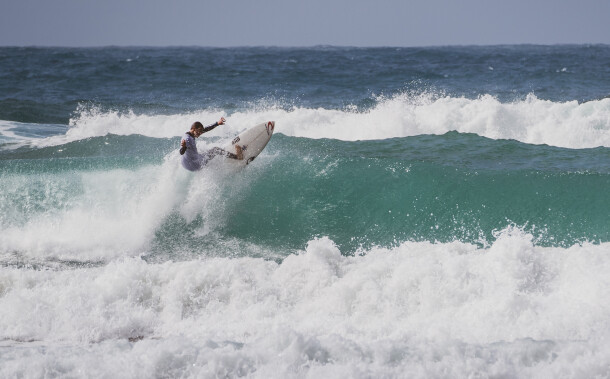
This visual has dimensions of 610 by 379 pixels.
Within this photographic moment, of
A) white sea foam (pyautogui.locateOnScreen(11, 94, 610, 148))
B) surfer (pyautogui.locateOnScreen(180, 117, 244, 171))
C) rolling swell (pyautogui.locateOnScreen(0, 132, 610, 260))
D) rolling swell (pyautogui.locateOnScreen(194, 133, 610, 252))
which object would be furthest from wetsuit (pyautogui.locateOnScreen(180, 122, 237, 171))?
white sea foam (pyautogui.locateOnScreen(11, 94, 610, 148))

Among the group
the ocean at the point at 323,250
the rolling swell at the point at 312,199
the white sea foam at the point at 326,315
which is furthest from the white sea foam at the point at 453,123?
the white sea foam at the point at 326,315

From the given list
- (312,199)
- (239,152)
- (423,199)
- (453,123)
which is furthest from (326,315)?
(453,123)

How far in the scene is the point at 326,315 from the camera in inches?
279

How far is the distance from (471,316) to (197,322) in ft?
9.43

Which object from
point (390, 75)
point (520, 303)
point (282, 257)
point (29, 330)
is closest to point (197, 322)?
point (29, 330)

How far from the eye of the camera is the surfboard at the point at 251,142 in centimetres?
1111

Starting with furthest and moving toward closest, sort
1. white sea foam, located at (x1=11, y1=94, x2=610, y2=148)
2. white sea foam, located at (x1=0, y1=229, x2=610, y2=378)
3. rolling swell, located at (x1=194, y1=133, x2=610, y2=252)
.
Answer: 1. white sea foam, located at (x1=11, y1=94, x2=610, y2=148)
2. rolling swell, located at (x1=194, y1=133, x2=610, y2=252)
3. white sea foam, located at (x1=0, y1=229, x2=610, y2=378)

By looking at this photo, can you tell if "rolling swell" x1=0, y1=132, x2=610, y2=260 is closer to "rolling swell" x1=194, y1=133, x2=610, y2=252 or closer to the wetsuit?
"rolling swell" x1=194, y1=133, x2=610, y2=252

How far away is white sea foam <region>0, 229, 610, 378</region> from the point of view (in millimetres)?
5355

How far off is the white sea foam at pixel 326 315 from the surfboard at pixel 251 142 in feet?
10.8

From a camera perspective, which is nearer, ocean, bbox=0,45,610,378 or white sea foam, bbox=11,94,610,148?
ocean, bbox=0,45,610,378

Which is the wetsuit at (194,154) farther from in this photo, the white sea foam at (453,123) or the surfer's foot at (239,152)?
the white sea foam at (453,123)

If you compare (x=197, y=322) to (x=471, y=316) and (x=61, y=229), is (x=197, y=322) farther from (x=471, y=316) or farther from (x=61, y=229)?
(x=61, y=229)

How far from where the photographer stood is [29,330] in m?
6.77
